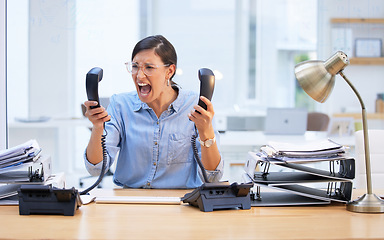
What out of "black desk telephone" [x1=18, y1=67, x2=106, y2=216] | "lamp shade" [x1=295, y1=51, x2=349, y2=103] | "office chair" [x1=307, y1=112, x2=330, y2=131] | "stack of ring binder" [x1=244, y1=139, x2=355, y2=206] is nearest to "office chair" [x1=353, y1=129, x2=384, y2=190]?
"stack of ring binder" [x1=244, y1=139, x2=355, y2=206]

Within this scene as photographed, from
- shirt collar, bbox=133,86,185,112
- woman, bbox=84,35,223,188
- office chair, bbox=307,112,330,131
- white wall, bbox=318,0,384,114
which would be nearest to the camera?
woman, bbox=84,35,223,188

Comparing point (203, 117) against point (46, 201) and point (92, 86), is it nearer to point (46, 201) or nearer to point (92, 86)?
point (92, 86)

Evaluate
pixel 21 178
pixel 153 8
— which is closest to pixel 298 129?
pixel 153 8

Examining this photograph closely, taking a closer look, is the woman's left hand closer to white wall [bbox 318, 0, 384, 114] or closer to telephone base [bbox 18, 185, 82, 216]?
telephone base [bbox 18, 185, 82, 216]

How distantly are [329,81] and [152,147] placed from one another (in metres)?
0.82

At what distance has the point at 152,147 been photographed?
2.01 m

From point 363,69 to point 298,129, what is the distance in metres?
1.22

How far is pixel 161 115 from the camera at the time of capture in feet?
6.73

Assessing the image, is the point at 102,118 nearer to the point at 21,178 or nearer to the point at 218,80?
the point at 21,178

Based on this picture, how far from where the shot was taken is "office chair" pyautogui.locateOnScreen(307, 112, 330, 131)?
14.9 feet

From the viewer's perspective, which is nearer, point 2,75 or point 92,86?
point 92,86

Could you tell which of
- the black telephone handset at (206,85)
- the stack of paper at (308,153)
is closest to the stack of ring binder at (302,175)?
the stack of paper at (308,153)

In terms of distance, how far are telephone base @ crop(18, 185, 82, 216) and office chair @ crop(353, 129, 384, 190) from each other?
1302mm

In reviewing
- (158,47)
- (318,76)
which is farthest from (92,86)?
(318,76)
